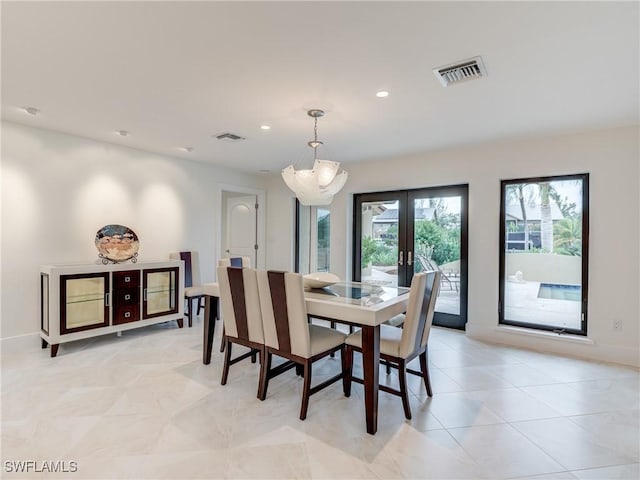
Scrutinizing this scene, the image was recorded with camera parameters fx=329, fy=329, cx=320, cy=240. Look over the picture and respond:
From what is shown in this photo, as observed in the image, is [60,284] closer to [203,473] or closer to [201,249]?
[201,249]

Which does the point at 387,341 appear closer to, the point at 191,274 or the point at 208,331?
the point at 208,331

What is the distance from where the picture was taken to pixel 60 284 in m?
3.32

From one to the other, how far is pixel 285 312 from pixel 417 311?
91 cm

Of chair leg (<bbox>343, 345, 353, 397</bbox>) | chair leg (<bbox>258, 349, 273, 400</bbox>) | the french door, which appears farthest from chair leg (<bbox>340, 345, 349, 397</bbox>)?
the french door

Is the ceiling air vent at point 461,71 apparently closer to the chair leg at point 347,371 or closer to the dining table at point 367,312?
the dining table at point 367,312

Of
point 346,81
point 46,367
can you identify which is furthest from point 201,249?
point 346,81

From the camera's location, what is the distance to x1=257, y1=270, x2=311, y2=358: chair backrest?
2.24 metres

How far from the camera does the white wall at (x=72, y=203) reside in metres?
3.43

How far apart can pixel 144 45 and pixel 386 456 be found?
279cm

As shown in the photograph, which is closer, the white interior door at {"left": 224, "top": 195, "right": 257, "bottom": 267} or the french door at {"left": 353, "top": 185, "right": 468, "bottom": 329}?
the french door at {"left": 353, "top": 185, "right": 468, "bottom": 329}

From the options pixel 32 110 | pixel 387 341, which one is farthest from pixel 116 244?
pixel 387 341

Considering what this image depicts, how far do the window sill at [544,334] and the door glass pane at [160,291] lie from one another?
4.13m

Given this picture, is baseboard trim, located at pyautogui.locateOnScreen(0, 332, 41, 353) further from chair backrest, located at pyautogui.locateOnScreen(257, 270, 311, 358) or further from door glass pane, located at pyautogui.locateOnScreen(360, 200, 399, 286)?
door glass pane, located at pyautogui.locateOnScreen(360, 200, 399, 286)

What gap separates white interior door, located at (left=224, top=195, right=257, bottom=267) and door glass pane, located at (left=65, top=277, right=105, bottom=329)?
2558 millimetres
